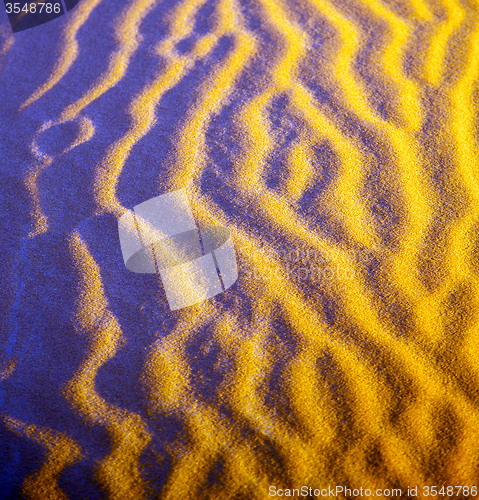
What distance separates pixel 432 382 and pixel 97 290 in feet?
3.76

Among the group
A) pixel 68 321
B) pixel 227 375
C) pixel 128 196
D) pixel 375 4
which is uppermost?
pixel 375 4

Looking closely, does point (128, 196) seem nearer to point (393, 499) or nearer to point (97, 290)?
point (97, 290)

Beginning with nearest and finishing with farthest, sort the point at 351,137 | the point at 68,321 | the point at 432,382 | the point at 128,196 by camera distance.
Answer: the point at 432,382 → the point at 68,321 → the point at 128,196 → the point at 351,137

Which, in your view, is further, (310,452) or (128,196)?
(128,196)

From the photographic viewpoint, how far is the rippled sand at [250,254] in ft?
3.87

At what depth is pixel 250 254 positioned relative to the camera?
145 cm

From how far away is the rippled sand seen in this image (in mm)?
1181

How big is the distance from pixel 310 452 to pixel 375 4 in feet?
7.04

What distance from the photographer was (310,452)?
3.84 ft

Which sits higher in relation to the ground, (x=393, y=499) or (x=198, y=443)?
(x=198, y=443)

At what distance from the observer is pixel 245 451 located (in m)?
1.17

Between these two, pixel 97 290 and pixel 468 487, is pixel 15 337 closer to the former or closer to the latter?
pixel 97 290

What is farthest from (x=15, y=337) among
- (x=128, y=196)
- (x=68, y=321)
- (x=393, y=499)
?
(x=393, y=499)

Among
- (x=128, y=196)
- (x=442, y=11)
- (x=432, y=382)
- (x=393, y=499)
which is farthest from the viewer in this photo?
(x=442, y=11)
